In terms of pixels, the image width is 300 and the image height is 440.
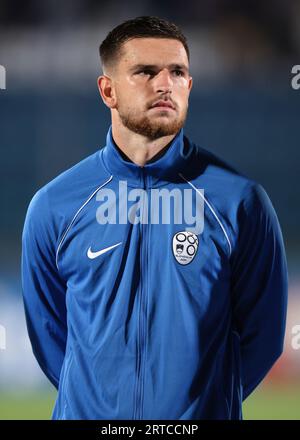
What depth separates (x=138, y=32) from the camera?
2.14 m

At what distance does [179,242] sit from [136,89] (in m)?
0.41

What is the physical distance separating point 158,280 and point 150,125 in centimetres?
40

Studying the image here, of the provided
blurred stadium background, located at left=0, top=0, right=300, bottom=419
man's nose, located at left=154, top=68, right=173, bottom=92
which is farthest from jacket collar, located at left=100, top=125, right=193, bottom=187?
blurred stadium background, located at left=0, top=0, right=300, bottom=419

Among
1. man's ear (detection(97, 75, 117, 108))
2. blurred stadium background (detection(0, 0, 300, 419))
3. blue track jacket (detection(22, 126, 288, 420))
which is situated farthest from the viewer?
blurred stadium background (detection(0, 0, 300, 419))

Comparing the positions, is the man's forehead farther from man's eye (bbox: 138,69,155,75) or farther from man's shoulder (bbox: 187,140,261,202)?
man's shoulder (bbox: 187,140,261,202)

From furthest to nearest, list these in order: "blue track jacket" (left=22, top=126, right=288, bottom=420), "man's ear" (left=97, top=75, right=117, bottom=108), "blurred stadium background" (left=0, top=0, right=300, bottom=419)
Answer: "blurred stadium background" (left=0, top=0, right=300, bottom=419)
"man's ear" (left=97, top=75, right=117, bottom=108)
"blue track jacket" (left=22, top=126, right=288, bottom=420)

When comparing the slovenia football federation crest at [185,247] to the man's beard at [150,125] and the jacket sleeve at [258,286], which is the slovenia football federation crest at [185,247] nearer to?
the jacket sleeve at [258,286]

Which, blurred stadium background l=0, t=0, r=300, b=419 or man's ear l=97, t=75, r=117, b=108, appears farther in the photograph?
blurred stadium background l=0, t=0, r=300, b=419

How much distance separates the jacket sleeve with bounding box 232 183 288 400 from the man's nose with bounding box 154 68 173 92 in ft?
1.12

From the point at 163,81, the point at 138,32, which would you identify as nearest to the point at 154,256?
the point at 163,81

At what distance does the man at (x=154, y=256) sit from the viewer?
→ 2078 millimetres

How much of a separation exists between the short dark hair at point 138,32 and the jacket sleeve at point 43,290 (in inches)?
16.9

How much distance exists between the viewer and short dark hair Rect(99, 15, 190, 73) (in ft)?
6.98

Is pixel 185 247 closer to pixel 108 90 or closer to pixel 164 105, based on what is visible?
pixel 164 105
